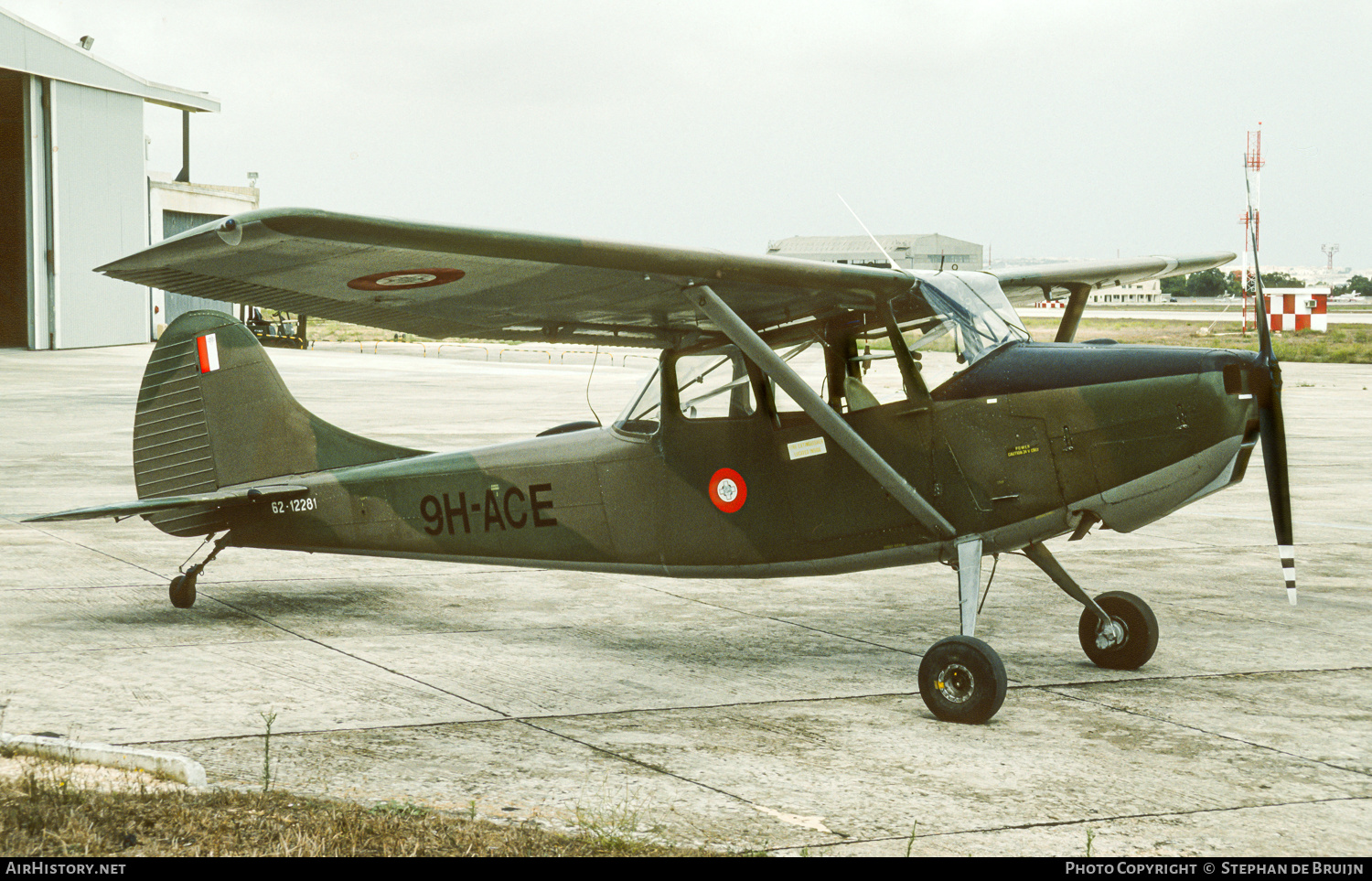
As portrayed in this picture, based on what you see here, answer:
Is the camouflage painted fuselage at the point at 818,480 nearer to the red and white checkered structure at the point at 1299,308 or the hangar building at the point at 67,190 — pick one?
the red and white checkered structure at the point at 1299,308

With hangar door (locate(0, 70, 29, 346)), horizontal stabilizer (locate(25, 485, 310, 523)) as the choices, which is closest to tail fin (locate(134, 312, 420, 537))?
horizontal stabilizer (locate(25, 485, 310, 523))

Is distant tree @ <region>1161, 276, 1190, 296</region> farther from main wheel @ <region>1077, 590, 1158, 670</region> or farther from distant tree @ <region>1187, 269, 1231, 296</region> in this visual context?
main wheel @ <region>1077, 590, 1158, 670</region>

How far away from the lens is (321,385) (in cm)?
3506

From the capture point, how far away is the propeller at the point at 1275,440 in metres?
6.12

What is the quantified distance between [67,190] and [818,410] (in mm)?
48729

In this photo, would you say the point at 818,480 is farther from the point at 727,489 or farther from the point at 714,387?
the point at 714,387

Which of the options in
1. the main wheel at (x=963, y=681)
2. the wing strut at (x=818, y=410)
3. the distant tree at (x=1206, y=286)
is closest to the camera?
the main wheel at (x=963, y=681)

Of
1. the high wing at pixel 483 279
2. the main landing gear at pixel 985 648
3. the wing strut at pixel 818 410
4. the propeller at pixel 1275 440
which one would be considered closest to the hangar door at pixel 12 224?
the high wing at pixel 483 279

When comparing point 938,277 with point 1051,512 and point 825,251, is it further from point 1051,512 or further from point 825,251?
point 825,251

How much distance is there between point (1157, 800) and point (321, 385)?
3253 cm

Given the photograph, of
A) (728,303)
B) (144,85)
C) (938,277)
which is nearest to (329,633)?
(728,303)

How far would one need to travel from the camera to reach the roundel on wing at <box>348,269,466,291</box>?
19.9ft

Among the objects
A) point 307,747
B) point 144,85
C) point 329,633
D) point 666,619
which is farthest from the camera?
point 144,85

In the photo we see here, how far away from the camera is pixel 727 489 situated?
7234 millimetres
